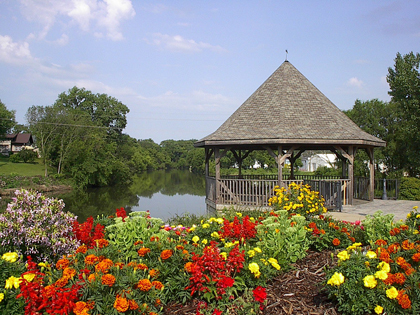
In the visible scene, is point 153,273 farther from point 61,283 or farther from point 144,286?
point 61,283


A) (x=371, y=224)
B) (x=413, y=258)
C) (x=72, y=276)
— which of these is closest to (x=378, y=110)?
(x=371, y=224)

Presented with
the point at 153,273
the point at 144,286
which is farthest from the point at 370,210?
the point at 144,286

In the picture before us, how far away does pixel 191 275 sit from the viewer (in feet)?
11.7

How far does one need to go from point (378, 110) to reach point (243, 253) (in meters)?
20.8

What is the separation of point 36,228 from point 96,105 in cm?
5113

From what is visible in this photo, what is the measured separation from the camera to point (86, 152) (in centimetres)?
3803

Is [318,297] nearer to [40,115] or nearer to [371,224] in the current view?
[371,224]

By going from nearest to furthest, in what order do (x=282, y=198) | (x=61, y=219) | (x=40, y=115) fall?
(x=61, y=219)
(x=282, y=198)
(x=40, y=115)

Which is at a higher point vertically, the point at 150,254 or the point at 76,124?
the point at 76,124

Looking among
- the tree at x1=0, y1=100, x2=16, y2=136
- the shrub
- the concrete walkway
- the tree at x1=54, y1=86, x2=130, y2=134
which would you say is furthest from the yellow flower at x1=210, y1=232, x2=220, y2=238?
the tree at x1=0, y1=100, x2=16, y2=136

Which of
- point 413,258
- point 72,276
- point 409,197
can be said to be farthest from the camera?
point 409,197

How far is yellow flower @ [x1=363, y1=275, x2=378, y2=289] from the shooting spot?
309 cm

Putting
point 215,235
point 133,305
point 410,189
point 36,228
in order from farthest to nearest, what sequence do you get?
point 410,189
point 215,235
point 36,228
point 133,305

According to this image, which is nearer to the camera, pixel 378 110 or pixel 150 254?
pixel 150 254
